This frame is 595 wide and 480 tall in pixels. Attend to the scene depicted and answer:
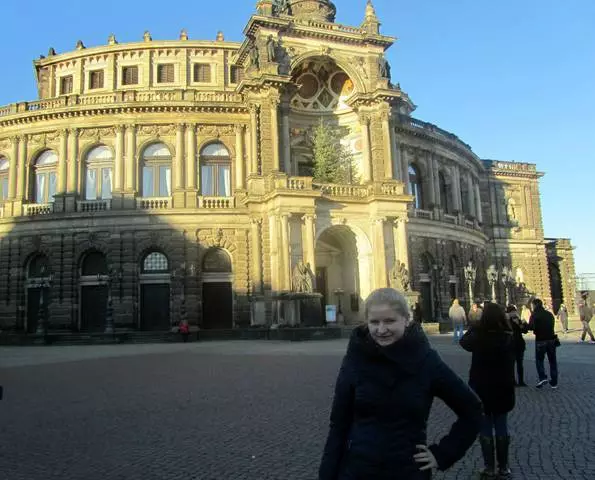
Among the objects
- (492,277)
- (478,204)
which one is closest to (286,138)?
(492,277)

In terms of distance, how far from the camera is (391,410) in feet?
10.5

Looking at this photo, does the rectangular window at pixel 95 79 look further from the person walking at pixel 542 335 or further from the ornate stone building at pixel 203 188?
the person walking at pixel 542 335

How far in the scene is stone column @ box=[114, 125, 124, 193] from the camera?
36272 millimetres

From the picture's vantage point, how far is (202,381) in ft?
45.5

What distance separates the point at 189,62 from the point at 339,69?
1115 centimetres

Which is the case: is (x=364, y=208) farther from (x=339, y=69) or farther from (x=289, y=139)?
(x=339, y=69)

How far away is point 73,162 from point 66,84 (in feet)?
30.2

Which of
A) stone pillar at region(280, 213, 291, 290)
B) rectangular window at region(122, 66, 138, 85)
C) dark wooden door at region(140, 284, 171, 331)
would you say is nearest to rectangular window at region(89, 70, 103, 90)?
rectangular window at region(122, 66, 138, 85)

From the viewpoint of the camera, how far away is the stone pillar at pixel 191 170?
1422 inches

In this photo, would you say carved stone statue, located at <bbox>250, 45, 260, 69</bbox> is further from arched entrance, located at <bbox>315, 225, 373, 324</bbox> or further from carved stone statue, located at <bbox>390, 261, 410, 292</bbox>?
carved stone statue, located at <bbox>390, 261, 410, 292</bbox>

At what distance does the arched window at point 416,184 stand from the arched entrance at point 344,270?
9723 mm

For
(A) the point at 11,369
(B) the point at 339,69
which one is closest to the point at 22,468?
(A) the point at 11,369

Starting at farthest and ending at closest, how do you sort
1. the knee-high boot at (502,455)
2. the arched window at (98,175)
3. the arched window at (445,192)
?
the arched window at (445,192) < the arched window at (98,175) < the knee-high boot at (502,455)

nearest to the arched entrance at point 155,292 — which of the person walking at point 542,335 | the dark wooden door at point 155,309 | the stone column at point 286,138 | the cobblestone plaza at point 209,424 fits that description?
the dark wooden door at point 155,309
